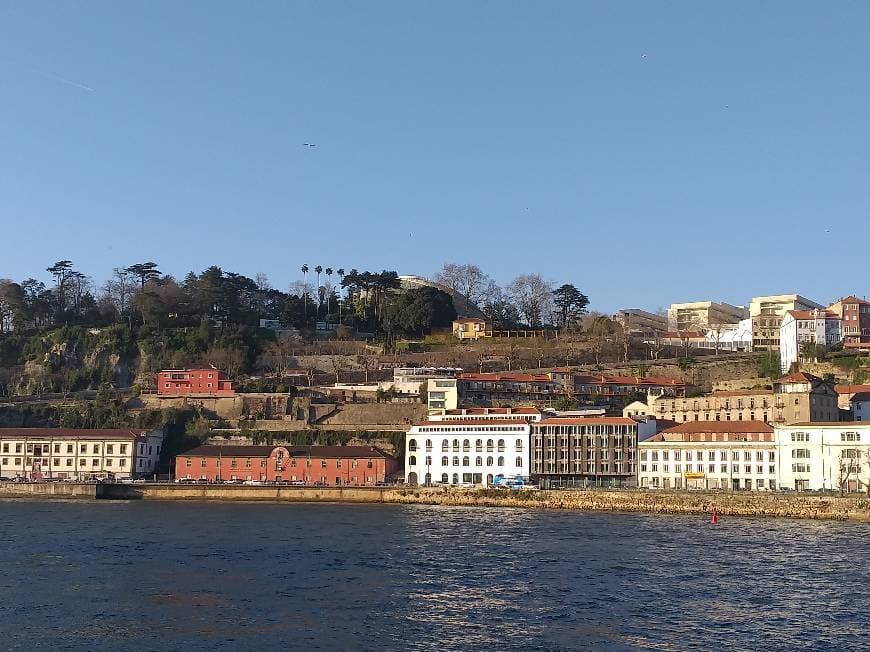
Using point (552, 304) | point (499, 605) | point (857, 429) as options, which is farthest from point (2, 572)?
point (552, 304)

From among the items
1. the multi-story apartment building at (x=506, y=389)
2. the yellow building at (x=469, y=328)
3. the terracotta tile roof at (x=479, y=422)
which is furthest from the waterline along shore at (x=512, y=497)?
the yellow building at (x=469, y=328)

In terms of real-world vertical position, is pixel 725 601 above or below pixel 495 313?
below

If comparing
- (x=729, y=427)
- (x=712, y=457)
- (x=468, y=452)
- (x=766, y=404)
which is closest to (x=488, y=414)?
(x=468, y=452)

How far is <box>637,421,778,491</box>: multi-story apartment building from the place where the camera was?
62812 millimetres

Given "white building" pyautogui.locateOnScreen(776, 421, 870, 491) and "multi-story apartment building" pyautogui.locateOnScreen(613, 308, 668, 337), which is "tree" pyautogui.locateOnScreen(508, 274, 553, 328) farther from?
"white building" pyautogui.locateOnScreen(776, 421, 870, 491)

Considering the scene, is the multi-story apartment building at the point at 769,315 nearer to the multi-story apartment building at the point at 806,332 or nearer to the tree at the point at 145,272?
the multi-story apartment building at the point at 806,332

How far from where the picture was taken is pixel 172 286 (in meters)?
110

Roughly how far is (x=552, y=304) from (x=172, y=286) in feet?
139

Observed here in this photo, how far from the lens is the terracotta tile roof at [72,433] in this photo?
78812 millimetres

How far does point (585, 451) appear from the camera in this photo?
69.1 m

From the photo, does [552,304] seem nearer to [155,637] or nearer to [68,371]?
[68,371]

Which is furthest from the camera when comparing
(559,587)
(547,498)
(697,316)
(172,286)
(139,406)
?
(697,316)

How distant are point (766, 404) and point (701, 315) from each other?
5234cm

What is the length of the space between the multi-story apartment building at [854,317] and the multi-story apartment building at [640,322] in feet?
67.8
